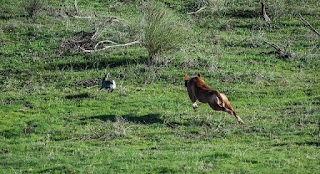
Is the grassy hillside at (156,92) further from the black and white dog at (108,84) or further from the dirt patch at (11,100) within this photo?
the black and white dog at (108,84)

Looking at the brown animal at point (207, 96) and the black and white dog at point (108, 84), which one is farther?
the black and white dog at point (108, 84)

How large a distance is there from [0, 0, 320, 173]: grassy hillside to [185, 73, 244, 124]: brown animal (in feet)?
1.10

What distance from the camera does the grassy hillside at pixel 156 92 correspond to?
1303 centimetres

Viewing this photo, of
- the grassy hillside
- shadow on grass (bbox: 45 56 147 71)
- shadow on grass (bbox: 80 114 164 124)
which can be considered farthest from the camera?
shadow on grass (bbox: 45 56 147 71)

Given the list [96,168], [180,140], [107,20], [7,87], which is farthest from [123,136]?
[107,20]

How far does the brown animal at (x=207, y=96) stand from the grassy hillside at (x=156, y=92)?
13.2 inches

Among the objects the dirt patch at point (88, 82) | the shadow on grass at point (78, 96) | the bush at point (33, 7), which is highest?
the bush at point (33, 7)

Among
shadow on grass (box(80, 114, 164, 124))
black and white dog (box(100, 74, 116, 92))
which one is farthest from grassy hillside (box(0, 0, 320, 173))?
black and white dog (box(100, 74, 116, 92))

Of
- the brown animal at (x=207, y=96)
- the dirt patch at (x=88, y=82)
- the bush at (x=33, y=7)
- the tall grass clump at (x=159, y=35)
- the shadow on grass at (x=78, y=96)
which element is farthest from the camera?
the bush at (x=33, y=7)

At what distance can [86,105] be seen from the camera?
17000mm

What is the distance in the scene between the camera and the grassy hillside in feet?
42.8

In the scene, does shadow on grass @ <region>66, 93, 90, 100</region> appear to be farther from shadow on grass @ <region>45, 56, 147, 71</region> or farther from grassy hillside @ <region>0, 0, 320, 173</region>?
shadow on grass @ <region>45, 56, 147, 71</region>

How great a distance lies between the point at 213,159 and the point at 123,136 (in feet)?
9.07

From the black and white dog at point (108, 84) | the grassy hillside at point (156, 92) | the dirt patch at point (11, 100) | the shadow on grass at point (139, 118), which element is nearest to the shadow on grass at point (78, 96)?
the grassy hillside at point (156, 92)
